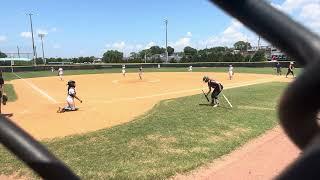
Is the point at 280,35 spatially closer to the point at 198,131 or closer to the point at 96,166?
the point at 96,166

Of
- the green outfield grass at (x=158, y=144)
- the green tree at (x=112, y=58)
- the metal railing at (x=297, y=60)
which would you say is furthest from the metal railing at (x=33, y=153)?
the green tree at (x=112, y=58)

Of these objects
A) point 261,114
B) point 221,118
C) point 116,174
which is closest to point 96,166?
point 116,174

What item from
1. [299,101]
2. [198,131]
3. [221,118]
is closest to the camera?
[299,101]

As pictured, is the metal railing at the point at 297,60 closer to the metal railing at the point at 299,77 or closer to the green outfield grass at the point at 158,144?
the metal railing at the point at 299,77

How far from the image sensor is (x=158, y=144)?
13.1 meters

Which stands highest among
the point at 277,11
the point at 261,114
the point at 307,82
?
the point at 277,11

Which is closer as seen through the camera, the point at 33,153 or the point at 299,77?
the point at 299,77

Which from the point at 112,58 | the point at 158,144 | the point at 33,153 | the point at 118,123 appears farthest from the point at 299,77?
the point at 112,58

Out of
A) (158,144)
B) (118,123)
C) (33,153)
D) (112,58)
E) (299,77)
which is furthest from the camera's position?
(112,58)

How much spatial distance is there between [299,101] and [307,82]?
58 mm

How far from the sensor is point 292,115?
793 millimetres

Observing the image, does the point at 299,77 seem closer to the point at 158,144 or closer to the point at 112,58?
the point at 158,144

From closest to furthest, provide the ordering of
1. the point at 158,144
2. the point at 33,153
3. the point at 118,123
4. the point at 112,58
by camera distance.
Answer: the point at 33,153, the point at 158,144, the point at 118,123, the point at 112,58

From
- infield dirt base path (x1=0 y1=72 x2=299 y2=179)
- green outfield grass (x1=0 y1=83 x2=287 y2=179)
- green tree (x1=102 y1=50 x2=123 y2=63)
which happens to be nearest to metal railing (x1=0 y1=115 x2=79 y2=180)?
infield dirt base path (x1=0 y1=72 x2=299 y2=179)
